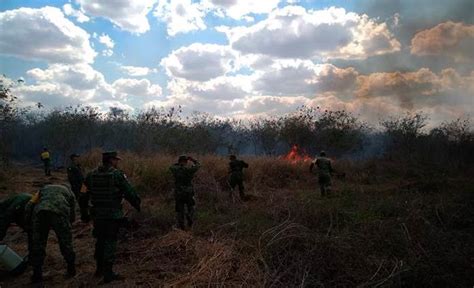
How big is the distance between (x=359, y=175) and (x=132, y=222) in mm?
18189

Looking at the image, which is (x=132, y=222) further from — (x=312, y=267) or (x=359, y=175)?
(x=359, y=175)

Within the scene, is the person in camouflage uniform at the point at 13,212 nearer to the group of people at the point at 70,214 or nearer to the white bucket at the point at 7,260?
the group of people at the point at 70,214

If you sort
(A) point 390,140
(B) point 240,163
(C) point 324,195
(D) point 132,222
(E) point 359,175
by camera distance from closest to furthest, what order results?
1. (D) point 132,222
2. (B) point 240,163
3. (C) point 324,195
4. (E) point 359,175
5. (A) point 390,140

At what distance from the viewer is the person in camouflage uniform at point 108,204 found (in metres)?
6.61

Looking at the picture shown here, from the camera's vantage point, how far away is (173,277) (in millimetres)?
6570

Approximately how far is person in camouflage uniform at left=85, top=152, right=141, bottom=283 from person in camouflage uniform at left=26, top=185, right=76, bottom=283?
413 mm

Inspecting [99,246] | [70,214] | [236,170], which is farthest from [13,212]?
[236,170]

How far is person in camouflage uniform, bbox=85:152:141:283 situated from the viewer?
21.7ft

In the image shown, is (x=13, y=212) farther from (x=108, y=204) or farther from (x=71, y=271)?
(x=108, y=204)

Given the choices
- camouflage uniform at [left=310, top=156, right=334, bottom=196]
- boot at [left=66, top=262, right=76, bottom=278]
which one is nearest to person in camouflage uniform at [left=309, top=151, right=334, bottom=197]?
camouflage uniform at [left=310, top=156, right=334, bottom=196]

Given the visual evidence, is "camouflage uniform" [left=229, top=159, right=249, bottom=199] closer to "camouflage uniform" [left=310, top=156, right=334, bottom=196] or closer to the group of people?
"camouflage uniform" [left=310, top=156, right=334, bottom=196]

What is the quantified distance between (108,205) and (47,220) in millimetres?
911

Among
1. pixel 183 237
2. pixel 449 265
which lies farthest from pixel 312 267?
pixel 183 237

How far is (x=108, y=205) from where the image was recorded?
6.64m
